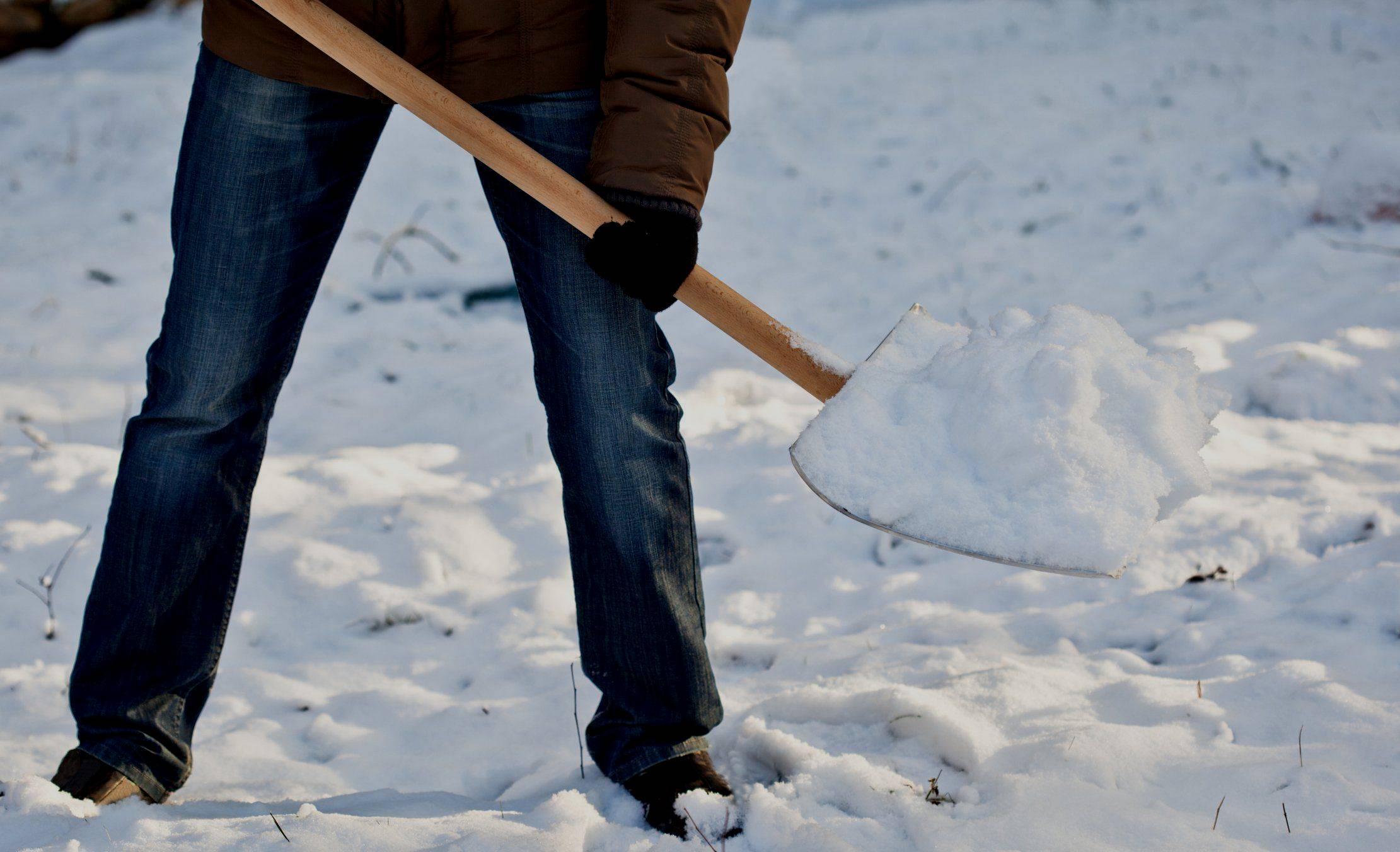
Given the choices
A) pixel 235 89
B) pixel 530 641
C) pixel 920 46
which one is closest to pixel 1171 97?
pixel 920 46

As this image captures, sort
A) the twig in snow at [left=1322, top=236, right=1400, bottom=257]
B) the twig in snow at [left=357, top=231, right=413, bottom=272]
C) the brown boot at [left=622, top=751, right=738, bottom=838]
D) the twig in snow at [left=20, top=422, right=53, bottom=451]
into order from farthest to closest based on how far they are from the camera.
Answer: the twig in snow at [left=357, top=231, right=413, bottom=272]
the twig in snow at [left=1322, top=236, right=1400, bottom=257]
the twig in snow at [left=20, top=422, right=53, bottom=451]
the brown boot at [left=622, top=751, right=738, bottom=838]

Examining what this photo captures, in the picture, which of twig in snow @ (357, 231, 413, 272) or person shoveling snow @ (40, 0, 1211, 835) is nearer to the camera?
person shoveling snow @ (40, 0, 1211, 835)

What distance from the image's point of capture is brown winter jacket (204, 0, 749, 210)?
4.43 ft

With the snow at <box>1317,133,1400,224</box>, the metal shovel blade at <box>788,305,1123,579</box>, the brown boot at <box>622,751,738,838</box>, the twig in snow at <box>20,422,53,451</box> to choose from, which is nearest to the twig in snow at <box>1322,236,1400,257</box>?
the snow at <box>1317,133,1400,224</box>

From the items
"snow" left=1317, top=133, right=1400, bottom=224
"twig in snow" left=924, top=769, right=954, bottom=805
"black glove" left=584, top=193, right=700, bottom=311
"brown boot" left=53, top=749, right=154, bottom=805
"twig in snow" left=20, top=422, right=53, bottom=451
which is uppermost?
"snow" left=1317, top=133, right=1400, bottom=224

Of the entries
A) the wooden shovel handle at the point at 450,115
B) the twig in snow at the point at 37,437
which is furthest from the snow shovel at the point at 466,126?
the twig in snow at the point at 37,437

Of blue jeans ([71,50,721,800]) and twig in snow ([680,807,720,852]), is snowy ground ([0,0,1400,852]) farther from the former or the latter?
blue jeans ([71,50,721,800])

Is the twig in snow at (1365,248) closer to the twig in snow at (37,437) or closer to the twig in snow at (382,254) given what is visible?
the twig in snow at (382,254)

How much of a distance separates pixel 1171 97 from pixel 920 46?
205 centimetres

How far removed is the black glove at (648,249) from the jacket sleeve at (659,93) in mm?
20

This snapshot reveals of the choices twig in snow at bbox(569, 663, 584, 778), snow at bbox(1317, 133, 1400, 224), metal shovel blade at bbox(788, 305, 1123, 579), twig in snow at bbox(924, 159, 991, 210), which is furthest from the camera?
twig in snow at bbox(924, 159, 991, 210)

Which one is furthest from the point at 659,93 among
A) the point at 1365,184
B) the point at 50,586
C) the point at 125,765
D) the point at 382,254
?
the point at 1365,184

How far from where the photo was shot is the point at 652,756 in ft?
5.14

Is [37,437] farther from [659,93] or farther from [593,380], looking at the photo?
[659,93]
